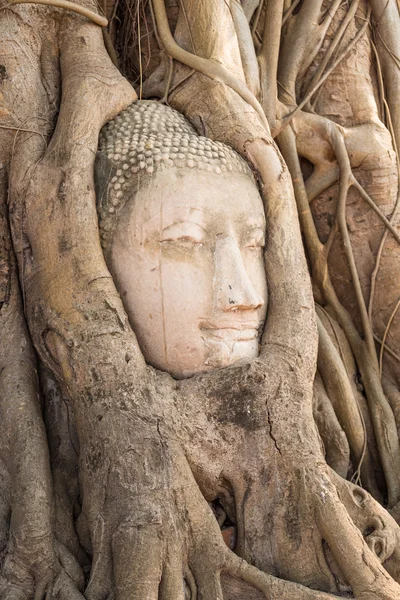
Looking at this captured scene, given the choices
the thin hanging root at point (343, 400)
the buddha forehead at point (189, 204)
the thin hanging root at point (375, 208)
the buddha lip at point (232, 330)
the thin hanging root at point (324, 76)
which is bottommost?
the thin hanging root at point (343, 400)

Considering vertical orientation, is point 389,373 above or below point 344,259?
below

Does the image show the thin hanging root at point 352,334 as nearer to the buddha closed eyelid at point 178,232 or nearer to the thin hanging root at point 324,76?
the thin hanging root at point 324,76

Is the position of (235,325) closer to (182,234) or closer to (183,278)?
(183,278)

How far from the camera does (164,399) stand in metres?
2.61

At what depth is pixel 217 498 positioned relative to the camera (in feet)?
9.00

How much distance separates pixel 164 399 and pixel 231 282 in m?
0.46

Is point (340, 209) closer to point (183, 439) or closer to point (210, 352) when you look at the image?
point (210, 352)

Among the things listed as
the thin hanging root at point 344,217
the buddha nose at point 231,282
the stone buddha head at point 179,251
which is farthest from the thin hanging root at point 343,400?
the buddha nose at point 231,282

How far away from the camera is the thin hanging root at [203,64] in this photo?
10.3 feet

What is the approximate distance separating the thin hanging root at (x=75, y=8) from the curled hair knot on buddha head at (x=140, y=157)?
1.40 feet

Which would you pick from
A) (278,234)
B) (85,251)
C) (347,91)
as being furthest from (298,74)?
(85,251)

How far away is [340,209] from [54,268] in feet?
4.84

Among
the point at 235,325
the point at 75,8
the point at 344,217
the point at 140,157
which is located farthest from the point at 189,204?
the point at 344,217

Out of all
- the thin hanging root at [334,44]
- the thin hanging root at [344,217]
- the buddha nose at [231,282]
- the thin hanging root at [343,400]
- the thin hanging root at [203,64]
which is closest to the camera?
the buddha nose at [231,282]
